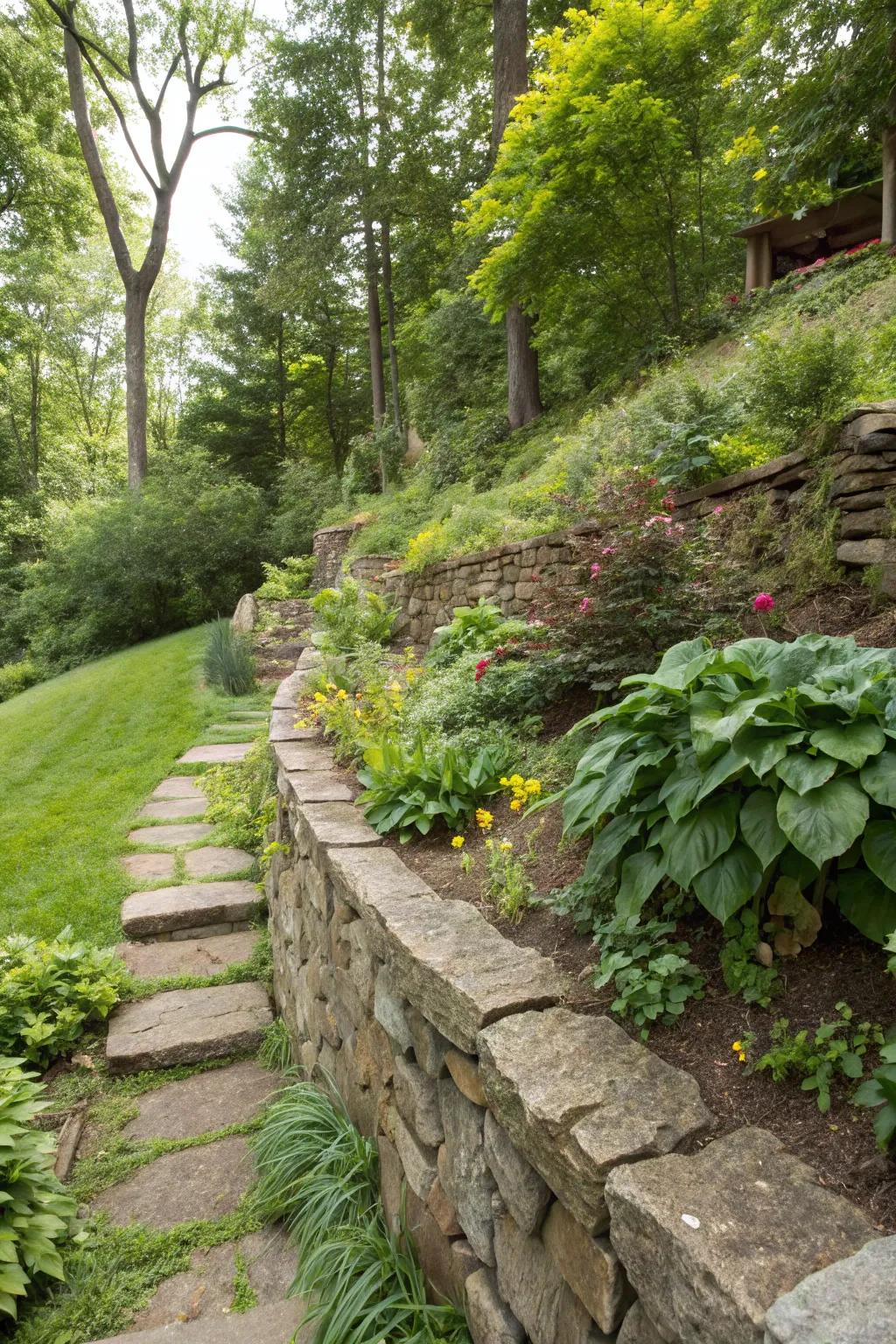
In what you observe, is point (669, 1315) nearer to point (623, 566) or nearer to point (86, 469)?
point (623, 566)

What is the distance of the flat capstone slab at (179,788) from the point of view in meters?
5.66

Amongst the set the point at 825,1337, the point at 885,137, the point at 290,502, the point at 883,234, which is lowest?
the point at 825,1337

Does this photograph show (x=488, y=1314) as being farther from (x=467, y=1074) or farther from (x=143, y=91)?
(x=143, y=91)

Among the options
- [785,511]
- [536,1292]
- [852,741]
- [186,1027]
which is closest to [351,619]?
[186,1027]

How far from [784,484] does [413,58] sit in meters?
15.1

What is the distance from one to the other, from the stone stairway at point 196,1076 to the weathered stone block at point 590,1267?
0.87 m

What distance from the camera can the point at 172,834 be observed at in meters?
5.02

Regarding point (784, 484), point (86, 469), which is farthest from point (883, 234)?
point (86, 469)

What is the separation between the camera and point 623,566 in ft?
8.96

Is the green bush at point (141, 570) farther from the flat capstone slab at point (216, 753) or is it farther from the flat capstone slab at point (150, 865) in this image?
the flat capstone slab at point (150, 865)

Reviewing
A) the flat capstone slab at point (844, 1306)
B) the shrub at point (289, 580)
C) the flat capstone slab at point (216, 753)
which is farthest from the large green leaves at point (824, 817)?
the shrub at point (289, 580)

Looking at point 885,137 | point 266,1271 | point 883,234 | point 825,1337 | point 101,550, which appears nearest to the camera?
point 825,1337

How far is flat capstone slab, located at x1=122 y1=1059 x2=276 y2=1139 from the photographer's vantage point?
2.82 m

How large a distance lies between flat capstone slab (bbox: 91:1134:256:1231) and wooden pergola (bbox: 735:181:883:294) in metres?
8.75
